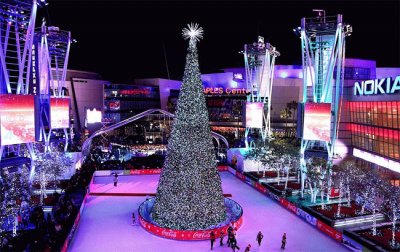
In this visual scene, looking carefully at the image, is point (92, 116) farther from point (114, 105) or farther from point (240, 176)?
Answer: point (240, 176)

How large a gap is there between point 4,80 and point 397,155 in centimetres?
3507

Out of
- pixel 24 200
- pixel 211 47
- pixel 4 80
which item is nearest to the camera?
pixel 24 200

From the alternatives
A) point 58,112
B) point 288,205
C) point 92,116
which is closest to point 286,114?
point 92,116

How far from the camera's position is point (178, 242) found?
21.1m

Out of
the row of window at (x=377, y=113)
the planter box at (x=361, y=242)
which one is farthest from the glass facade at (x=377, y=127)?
the planter box at (x=361, y=242)

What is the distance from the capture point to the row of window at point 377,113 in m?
35.9

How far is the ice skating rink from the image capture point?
809 inches

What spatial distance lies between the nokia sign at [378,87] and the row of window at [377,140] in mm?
4008

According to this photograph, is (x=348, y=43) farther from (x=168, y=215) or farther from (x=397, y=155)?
(x=168, y=215)

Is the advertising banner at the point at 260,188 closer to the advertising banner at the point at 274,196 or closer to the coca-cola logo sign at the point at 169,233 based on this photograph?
the advertising banner at the point at 274,196

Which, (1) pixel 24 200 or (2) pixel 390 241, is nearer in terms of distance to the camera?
(2) pixel 390 241

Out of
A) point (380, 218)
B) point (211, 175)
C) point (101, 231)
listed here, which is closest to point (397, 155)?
point (380, 218)

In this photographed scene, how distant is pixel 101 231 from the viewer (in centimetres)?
2300

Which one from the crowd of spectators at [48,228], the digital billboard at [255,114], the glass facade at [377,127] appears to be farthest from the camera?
the digital billboard at [255,114]
